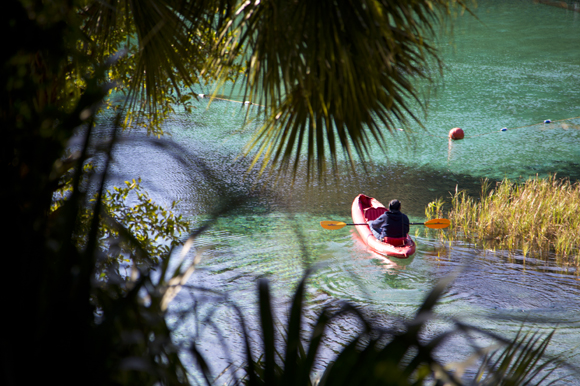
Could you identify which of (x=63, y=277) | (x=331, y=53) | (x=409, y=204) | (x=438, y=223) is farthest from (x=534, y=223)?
(x=63, y=277)

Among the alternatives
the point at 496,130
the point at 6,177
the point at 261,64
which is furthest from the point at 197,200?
the point at 496,130

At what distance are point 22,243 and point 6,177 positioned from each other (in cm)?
10

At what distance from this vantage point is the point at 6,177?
2.27ft

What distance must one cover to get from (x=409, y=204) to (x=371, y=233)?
2490mm

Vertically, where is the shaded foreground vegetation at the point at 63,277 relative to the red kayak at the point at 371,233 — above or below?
above

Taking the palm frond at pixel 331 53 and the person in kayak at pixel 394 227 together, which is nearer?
the palm frond at pixel 331 53

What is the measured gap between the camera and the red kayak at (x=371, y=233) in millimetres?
6828

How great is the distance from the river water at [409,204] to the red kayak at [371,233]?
0.54 feet

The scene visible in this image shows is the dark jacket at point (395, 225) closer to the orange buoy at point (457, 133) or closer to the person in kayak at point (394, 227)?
the person in kayak at point (394, 227)

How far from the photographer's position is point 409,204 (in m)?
9.71

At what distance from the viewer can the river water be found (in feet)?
15.8

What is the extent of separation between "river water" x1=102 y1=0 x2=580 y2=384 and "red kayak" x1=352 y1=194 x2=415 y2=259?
0.54 ft

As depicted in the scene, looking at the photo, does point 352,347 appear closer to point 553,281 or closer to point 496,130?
point 553,281

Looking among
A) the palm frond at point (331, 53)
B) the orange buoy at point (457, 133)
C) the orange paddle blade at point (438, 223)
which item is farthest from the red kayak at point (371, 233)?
the orange buoy at point (457, 133)
